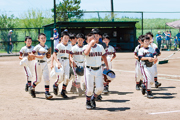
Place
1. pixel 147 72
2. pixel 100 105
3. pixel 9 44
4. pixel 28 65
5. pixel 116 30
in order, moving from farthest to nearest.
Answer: pixel 116 30, pixel 9 44, pixel 28 65, pixel 147 72, pixel 100 105

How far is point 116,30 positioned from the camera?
3662cm

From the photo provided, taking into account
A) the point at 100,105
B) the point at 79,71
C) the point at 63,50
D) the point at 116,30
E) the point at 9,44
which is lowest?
the point at 100,105

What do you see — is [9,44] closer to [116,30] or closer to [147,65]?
[116,30]

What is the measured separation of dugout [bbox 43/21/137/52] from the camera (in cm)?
3111

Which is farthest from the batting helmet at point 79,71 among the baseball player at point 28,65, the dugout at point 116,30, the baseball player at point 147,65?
the dugout at point 116,30

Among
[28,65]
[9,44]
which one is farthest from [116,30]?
[28,65]

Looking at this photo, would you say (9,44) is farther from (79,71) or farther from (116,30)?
(79,71)

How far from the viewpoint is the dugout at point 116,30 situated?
31109mm

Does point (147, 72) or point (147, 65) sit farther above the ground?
point (147, 65)

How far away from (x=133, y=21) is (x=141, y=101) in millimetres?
24564

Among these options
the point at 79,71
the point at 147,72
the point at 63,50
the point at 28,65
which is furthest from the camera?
the point at 28,65

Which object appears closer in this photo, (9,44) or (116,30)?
(9,44)

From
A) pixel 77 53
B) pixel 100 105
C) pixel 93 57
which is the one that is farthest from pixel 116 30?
pixel 93 57

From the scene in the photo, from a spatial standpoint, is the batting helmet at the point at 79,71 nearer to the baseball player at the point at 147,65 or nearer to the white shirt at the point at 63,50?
the white shirt at the point at 63,50
